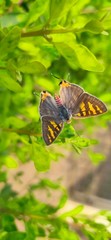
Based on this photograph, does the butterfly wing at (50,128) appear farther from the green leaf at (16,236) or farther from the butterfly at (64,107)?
the green leaf at (16,236)

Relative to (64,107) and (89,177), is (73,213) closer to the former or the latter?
(64,107)

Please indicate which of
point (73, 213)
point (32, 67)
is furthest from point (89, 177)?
point (32, 67)

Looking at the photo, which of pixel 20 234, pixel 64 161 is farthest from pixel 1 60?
pixel 64 161

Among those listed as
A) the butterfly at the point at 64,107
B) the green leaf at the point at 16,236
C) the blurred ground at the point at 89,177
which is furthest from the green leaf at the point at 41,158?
the blurred ground at the point at 89,177

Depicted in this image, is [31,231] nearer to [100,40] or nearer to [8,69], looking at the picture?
[8,69]

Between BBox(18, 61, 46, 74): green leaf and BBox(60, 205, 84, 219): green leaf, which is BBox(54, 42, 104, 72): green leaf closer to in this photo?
BBox(18, 61, 46, 74): green leaf

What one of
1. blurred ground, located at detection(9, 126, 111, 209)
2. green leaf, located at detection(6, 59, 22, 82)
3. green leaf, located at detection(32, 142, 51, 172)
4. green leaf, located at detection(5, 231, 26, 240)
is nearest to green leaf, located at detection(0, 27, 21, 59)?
green leaf, located at detection(6, 59, 22, 82)

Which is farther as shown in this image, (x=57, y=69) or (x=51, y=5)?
(x=57, y=69)

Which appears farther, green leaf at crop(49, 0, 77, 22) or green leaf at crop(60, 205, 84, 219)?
green leaf at crop(60, 205, 84, 219)
